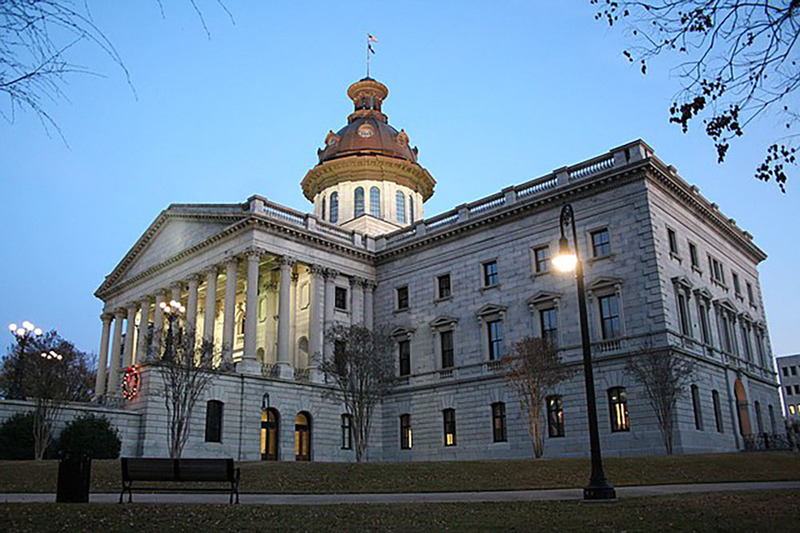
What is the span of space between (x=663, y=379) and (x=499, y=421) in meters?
11.7

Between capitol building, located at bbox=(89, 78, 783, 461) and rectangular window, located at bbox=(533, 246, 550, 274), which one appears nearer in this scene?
capitol building, located at bbox=(89, 78, 783, 461)

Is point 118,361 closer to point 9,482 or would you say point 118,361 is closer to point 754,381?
point 9,482

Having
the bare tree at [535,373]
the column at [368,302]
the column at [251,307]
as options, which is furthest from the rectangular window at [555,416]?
the column at [251,307]

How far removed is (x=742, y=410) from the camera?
40.9 metres

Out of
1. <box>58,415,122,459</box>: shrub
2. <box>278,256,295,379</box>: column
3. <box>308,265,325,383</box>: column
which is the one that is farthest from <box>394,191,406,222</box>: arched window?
<box>58,415,122,459</box>: shrub

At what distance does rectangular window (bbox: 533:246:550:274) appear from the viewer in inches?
1614

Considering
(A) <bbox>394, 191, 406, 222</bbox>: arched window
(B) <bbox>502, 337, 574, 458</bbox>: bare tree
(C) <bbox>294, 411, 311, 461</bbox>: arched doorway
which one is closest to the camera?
(B) <bbox>502, 337, 574, 458</bbox>: bare tree

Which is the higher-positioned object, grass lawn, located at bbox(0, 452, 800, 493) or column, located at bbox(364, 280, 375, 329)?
column, located at bbox(364, 280, 375, 329)

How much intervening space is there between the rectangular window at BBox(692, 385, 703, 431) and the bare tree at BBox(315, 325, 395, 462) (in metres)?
16.2

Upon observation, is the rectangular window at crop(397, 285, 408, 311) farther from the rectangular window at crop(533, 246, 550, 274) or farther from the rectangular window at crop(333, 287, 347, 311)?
the rectangular window at crop(533, 246, 550, 274)

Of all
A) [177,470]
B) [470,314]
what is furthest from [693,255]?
[177,470]

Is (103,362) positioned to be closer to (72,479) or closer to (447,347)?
(447,347)

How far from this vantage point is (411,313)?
47750mm

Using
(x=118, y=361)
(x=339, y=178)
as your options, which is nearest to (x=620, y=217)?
(x=339, y=178)
